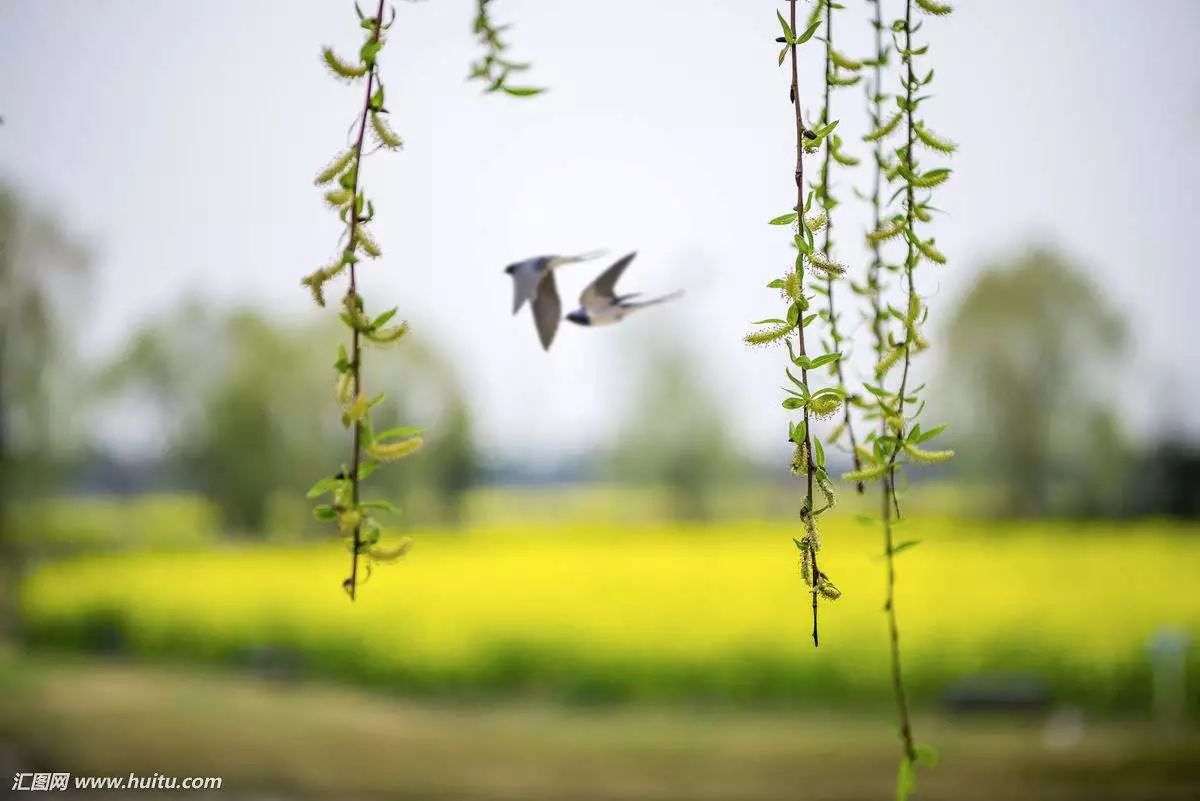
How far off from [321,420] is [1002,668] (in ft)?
6.04

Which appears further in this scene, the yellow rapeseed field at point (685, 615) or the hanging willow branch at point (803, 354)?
the yellow rapeseed field at point (685, 615)

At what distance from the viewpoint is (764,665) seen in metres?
2.13

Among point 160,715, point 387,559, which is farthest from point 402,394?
point 387,559

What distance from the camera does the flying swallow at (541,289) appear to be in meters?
0.36

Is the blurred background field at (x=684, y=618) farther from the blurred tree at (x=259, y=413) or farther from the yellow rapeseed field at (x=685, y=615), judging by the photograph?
the blurred tree at (x=259, y=413)

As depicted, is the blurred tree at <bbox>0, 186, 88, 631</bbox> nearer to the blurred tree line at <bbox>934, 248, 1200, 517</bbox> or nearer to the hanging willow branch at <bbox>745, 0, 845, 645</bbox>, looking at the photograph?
the blurred tree line at <bbox>934, 248, 1200, 517</bbox>

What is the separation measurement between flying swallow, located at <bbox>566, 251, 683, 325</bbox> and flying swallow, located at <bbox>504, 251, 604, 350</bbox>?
0.04ft

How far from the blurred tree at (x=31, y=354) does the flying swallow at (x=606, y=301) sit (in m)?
2.28

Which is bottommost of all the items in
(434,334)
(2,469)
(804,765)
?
(804,765)

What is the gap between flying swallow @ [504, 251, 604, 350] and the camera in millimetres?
357

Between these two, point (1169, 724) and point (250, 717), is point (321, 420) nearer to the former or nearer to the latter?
A: point (250, 717)

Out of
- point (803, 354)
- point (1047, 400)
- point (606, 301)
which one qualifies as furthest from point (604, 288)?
point (1047, 400)

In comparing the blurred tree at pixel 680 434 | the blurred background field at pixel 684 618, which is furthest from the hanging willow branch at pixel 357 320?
the blurred tree at pixel 680 434

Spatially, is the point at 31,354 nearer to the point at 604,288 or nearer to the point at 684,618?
the point at 684,618
